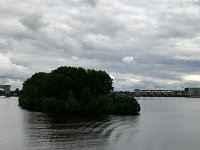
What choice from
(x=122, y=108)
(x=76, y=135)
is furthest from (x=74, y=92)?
(x=76, y=135)

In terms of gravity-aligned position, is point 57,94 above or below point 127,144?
above

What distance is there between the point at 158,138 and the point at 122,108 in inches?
2958

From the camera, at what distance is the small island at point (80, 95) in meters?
161

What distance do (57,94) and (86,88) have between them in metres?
16.7

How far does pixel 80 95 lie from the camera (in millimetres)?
169875

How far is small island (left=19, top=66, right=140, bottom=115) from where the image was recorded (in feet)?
529

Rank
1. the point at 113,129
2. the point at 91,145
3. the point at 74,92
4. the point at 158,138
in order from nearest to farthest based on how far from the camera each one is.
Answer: the point at 91,145 < the point at 158,138 < the point at 113,129 < the point at 74,92

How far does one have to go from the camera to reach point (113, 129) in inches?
3935

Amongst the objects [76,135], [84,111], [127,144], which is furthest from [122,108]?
[127,144]

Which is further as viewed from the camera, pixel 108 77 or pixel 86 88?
pixel 108 77

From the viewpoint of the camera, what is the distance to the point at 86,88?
6516 inches

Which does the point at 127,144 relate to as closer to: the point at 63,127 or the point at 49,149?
the point at 49,149

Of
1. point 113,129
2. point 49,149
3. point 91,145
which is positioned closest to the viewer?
point 49,149

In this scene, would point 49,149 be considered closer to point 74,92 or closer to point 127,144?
point 127,144
